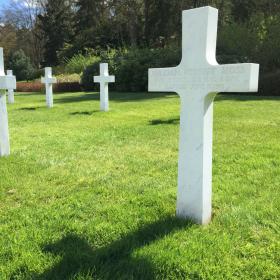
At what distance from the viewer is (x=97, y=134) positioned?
718 cm

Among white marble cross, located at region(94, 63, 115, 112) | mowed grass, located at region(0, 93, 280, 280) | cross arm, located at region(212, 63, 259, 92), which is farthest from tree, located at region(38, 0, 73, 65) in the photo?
cross arm, located at region(212, 63, 259, 92)

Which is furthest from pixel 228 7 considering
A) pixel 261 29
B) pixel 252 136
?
pixel 252 136

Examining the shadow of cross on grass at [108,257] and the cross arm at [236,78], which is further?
the cross arm at [236,78]

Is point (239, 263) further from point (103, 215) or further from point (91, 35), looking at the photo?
point (91, 35)

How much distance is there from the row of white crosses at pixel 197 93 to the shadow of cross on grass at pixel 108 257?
25cm

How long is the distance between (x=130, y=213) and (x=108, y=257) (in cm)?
71

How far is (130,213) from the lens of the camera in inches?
127

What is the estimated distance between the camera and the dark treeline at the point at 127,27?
19047 millimetres

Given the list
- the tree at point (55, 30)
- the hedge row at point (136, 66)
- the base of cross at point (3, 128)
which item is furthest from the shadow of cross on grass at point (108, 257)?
the tree at point (55, 30)

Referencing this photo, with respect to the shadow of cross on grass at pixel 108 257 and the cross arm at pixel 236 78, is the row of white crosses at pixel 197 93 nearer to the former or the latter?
the cross arm at pixel 236 78

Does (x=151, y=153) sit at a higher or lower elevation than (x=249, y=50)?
lower

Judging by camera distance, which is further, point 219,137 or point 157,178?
point 219,137

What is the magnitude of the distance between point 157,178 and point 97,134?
314 cm

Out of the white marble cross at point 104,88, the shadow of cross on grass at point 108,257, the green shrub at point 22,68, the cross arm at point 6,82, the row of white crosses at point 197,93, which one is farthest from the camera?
the green shrub at point 22,68
